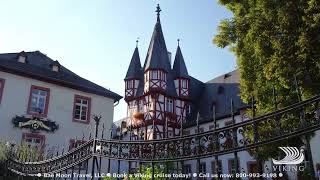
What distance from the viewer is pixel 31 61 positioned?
22484 millimetres

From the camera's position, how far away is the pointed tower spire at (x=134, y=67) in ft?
116

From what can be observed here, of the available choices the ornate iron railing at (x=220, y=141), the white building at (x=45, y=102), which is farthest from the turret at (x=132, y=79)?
the ornate iron railing at (x=220, y=141)

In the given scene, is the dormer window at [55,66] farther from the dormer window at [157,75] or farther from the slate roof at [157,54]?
the slate roof at [157,54]

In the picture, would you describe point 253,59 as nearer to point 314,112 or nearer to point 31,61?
point 314,112

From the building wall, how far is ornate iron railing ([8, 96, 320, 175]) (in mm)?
13882

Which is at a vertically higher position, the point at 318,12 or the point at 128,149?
the point at 318,12

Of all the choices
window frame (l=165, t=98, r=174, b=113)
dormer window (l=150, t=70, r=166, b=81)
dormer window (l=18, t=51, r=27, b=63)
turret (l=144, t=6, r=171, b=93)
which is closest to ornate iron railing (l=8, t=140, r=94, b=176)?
dormer window (l=18, t=51, r=27, b=63)

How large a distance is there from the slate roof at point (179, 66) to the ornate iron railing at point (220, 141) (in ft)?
96.2

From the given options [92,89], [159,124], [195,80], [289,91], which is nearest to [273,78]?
[289,91]

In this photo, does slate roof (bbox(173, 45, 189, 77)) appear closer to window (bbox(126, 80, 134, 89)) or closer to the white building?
window (bbox(126, 80, 134, 89))

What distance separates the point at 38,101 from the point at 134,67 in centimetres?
1665

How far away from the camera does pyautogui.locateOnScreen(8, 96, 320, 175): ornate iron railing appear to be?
304 centimetres

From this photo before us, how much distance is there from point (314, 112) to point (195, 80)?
34905mm

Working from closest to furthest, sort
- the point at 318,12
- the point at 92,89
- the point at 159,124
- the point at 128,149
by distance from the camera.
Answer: the point at 128,149 < the point at 318,12 < the point at 92,89 < the point at 159,124
